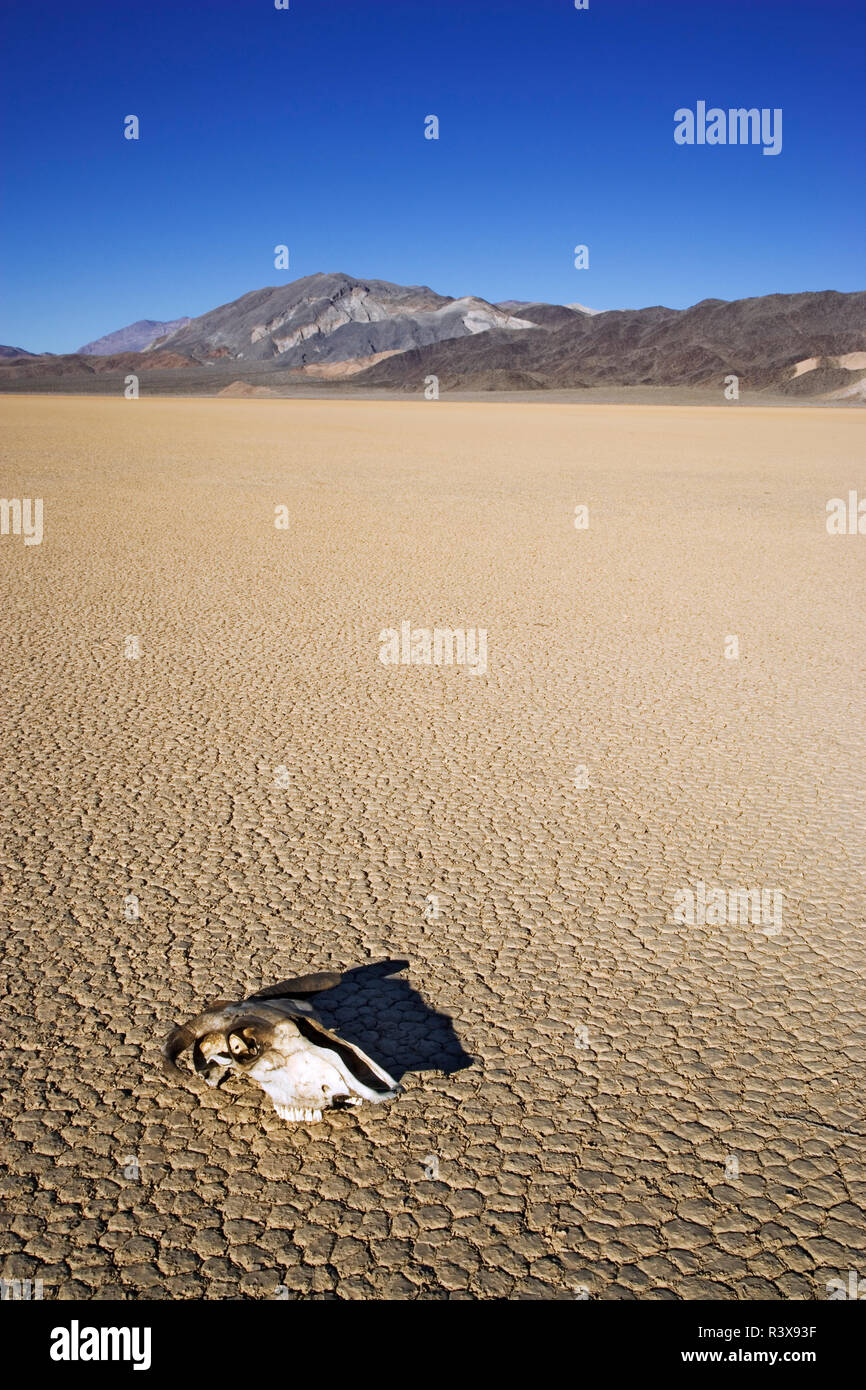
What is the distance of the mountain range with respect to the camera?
300ft

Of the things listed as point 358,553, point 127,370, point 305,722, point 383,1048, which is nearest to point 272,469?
point 358,553

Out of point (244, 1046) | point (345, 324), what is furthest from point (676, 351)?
point (244, 1046)

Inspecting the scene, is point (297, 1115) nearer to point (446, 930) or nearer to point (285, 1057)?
point (285, 1057)

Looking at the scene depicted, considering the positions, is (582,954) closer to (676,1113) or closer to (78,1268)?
(676,1113)

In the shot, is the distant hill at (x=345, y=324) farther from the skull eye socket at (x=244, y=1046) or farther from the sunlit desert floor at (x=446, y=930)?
the skull eye socket at (x=244, y=1046)

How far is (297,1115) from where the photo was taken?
2.39 meters

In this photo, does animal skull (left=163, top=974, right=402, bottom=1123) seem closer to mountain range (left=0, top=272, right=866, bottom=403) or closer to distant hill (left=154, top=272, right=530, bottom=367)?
mountain range (left=0, top=272, right=866, bottom=403)

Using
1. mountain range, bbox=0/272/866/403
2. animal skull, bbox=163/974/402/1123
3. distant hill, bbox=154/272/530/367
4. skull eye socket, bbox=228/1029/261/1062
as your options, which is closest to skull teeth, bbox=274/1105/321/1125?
animal skull, bbox=163/974/402/1123

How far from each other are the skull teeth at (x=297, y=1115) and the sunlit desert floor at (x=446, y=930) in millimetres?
33

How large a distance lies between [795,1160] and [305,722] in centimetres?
337

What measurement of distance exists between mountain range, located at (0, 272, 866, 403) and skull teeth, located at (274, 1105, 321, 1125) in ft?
269

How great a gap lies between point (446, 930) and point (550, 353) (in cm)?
12303

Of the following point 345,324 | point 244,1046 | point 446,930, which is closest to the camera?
point 244,1046

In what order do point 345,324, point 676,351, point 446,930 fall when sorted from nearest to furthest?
point 446,930 < point 676,351 < point 345,324
